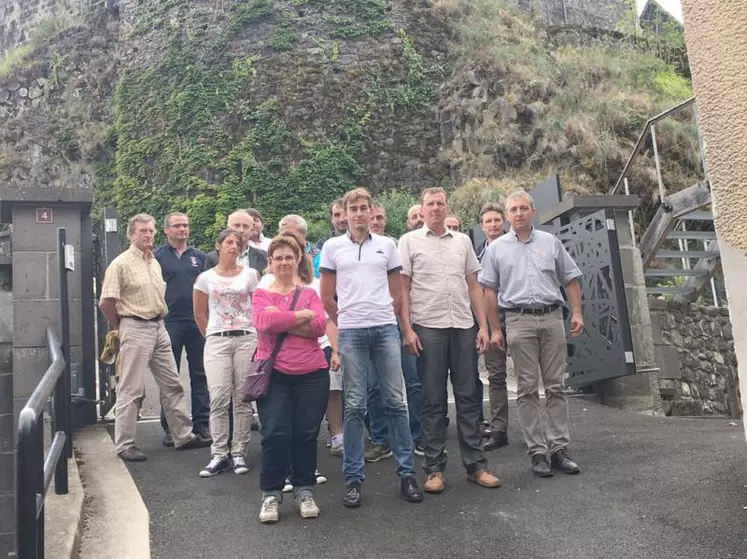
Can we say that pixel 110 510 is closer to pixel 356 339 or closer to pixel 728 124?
pixel 356 339

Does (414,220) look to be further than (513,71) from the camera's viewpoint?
No

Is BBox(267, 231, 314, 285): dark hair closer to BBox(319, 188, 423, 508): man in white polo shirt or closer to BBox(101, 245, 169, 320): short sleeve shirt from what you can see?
BBox(319, 188, 423, 508): man in white polo shirt

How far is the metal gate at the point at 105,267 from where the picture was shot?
6680 mm

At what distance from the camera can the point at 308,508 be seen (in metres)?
3.99

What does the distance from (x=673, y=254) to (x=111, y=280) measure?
25.4ft

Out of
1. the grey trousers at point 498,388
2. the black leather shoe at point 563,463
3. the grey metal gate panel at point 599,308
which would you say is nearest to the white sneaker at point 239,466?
the grey trousers at point 498,388

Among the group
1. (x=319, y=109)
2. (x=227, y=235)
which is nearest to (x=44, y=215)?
(x=227, y=235)

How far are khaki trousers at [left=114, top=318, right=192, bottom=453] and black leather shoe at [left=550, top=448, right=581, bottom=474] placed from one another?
2876 mm

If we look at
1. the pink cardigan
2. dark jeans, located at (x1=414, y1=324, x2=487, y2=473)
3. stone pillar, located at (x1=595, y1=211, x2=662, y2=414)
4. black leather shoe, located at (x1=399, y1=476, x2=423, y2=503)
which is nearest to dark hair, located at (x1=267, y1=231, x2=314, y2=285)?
the pink cardigan

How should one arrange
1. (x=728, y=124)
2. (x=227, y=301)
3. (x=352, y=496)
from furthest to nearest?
(x=227, y=301)
(x=352, y=496)
(x=728, y=124)

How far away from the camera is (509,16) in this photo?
21.0 metres

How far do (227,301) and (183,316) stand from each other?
44.6 inches

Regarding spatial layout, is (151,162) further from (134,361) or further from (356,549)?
(356,549)

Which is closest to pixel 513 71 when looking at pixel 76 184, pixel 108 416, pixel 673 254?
pixel 673 254
